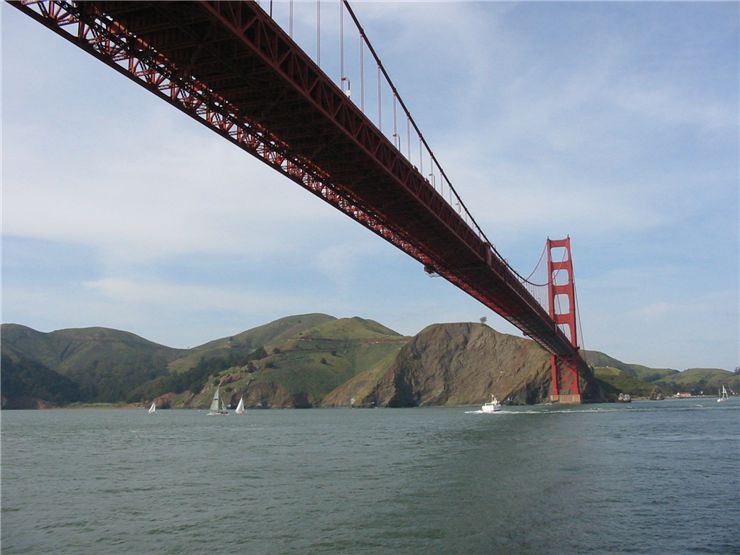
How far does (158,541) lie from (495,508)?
9593mm

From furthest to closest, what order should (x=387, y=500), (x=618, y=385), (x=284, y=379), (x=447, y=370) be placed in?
(x=284, y=379)
(x=447, y=370)
(x=618, y=385)
(x=387, y=500)

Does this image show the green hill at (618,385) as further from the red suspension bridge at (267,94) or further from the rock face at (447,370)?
the red suspension bridge at (267,94)

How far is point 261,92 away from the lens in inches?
843

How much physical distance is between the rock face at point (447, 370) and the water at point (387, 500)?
4553 inches

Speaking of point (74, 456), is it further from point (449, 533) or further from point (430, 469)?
point (449, 533)

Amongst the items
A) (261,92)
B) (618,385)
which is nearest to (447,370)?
(618,385)

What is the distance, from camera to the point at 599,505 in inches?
758

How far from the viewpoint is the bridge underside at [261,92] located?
17.0m

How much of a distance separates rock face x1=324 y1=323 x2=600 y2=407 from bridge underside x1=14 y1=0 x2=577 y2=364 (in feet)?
393

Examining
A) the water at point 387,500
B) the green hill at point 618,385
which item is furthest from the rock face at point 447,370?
the water at point 387,500

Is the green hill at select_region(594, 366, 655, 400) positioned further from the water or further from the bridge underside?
the bridge underside

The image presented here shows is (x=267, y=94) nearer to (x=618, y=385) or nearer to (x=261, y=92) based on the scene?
(x=261, y=92)

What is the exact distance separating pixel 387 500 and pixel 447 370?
477ft

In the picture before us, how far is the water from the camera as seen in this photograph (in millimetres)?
15633
